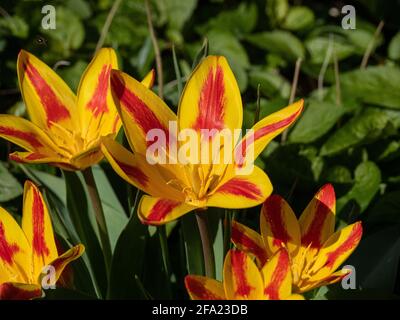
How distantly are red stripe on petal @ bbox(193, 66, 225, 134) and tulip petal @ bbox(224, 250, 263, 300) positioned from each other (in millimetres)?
214

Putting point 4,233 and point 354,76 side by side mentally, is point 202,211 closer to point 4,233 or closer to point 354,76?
point 4,233

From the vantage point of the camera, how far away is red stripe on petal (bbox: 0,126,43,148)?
1075 millimetres

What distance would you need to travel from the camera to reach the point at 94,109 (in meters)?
1.20

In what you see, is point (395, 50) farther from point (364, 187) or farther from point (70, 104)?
point (70, 104)

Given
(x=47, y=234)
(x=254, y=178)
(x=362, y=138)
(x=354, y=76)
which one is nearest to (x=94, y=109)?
(x=47, y=234)

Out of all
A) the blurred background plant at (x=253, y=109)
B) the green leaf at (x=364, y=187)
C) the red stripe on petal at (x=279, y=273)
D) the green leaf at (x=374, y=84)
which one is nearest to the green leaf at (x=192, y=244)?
the blurred background plant at (x=253, y=109)

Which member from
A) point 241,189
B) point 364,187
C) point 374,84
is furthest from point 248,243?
point 374,84

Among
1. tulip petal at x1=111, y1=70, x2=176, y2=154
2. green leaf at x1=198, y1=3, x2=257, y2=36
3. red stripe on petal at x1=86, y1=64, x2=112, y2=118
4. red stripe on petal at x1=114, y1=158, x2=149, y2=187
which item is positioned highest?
green leaf at x1=198, y1=3, x2=257, y2=36

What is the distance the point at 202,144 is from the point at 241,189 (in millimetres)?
161

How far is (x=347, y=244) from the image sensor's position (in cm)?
105

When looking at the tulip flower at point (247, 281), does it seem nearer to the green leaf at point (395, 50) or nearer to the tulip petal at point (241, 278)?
the tulip petal at point (241, 278)

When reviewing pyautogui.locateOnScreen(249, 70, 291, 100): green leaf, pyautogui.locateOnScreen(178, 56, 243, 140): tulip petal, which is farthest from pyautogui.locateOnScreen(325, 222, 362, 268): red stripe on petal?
pyautogui.locateOnScreen(249, 70, 291, 100): green leaf

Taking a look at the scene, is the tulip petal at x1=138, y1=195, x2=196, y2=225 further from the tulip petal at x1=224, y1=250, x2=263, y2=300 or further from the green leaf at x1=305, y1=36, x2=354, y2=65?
the green leaf at x1=305, y1=36, x2=354, y2=65

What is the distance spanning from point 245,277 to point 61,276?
0.91 ft
